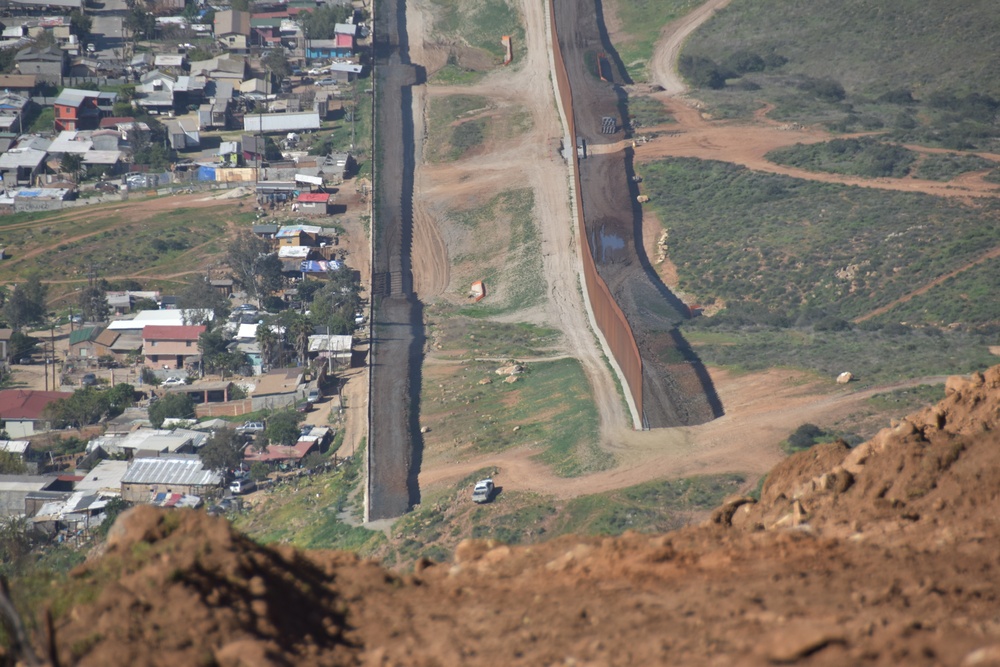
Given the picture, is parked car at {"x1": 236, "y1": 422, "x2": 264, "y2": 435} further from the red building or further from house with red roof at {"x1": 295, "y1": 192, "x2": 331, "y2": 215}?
the red building

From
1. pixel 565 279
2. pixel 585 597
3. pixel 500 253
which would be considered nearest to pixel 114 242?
pixel 500 253

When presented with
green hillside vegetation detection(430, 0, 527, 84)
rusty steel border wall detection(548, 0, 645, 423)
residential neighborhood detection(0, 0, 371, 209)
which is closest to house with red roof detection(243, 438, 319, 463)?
rusty steel border wall detection(548, 0, 645, 423)

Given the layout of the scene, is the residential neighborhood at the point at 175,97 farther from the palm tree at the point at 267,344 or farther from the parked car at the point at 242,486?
the parked car at the point at 242,486

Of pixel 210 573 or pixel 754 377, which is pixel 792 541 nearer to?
pixel 210 573

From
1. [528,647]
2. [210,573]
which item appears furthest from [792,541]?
[210,573]

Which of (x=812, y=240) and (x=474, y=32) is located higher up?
(x=474, y=32)

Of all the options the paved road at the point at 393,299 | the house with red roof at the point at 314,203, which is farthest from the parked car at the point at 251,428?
the house with red roof at the point at 314,203

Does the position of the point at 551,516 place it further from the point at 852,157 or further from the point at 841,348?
the point at 852,157
